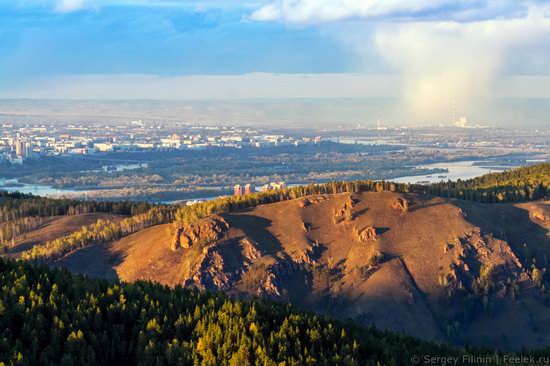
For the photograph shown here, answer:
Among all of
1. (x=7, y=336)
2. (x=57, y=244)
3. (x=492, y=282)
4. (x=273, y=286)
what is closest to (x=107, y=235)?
(x=57, y=244)

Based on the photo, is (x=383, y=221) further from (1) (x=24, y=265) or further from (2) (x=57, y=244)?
(1) (x=24, y=265)

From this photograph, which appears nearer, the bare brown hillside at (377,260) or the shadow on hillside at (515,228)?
the bare brown hillside at (377,260)

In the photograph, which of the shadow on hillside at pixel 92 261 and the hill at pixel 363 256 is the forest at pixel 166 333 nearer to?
the hill at pixel 363 256

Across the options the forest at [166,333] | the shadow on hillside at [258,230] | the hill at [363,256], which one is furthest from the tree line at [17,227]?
the forest at [166,333]

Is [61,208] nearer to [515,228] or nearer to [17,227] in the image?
[17,227]

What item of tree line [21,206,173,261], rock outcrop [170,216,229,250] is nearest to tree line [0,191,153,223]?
tree line [21,206,173,261]
